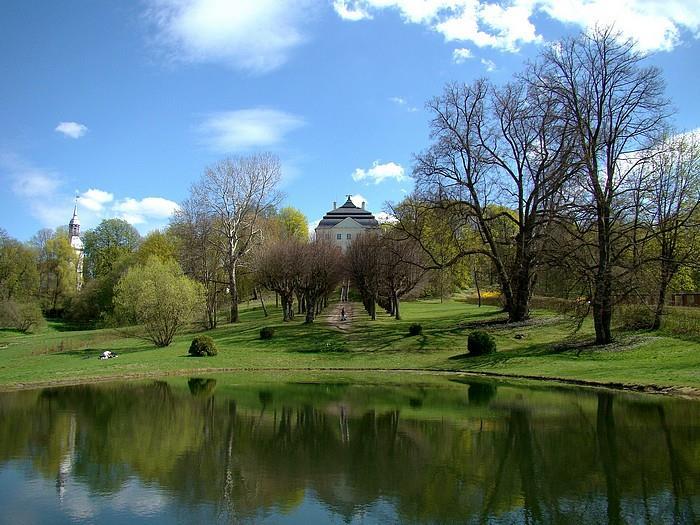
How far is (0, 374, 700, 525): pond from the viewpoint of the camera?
29.5ft

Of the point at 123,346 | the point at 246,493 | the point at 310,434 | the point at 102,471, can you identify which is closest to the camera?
the point at 246,493

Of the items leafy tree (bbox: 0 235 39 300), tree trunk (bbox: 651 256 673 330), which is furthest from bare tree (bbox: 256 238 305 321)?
leafy tree (bbox: 0 235 39 300)

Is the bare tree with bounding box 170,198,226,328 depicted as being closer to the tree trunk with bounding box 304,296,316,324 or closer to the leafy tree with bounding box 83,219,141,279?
the tree trunk with bounding box 304,296,316,324

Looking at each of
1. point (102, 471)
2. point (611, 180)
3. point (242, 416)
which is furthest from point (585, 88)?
point (102, 471)

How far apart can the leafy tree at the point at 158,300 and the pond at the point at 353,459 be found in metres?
15.6

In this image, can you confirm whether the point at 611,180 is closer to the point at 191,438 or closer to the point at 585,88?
the point at 585,88

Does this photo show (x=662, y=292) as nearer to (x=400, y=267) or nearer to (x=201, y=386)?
(x=400, y=267)

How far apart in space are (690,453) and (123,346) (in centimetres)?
3531

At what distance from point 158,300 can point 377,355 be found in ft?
46.1

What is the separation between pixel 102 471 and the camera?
37.7 ft

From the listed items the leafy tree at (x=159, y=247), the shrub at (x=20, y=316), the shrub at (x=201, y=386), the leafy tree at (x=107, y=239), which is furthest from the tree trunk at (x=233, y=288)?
the leafy tree at (x=107, y=239)

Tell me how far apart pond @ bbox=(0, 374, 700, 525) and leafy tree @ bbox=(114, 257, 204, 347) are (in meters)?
15.6

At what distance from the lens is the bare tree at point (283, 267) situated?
4538 cm

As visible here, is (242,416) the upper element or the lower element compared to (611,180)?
lower
